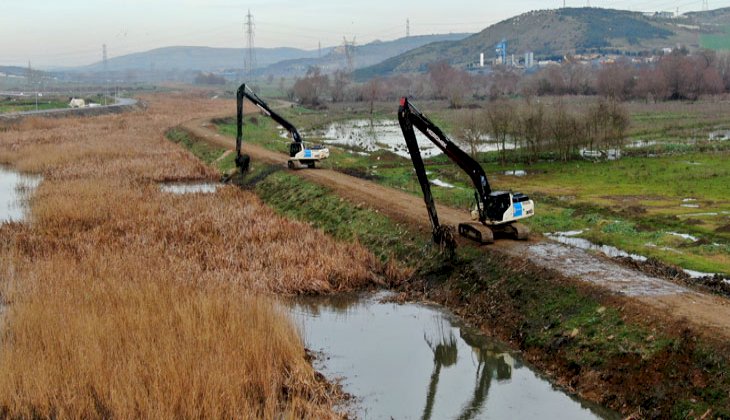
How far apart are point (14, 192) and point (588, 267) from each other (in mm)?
30863

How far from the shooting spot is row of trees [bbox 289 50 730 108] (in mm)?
118438

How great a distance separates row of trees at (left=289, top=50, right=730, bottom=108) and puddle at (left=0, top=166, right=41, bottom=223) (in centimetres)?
6916

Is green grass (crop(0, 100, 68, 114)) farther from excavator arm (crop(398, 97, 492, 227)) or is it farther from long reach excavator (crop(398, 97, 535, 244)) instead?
long reach excavator (crop(398, 97, 535, 244))

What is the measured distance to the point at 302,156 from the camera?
4178cm

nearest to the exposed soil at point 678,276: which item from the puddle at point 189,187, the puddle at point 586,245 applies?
the puddle at point 586,245

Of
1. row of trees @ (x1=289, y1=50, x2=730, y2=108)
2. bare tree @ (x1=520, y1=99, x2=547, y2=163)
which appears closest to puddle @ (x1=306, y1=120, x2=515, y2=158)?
bare tree @ (x1=520, y1=99, x2=547, y2=163)

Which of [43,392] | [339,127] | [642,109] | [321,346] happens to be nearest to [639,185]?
[321,346]

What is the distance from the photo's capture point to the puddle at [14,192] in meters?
32.2

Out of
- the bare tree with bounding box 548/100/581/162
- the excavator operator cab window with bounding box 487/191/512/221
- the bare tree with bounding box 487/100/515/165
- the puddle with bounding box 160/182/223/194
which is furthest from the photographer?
the bare tree with bounding box 487/100/515/165

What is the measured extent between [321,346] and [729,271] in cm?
1199

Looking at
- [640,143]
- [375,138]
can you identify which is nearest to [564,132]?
[640,143]

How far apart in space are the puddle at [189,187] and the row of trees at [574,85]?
2490 inches

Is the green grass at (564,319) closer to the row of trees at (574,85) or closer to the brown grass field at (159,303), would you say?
the brown grass field at (159,303)

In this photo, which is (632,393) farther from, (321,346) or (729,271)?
(729,271)
